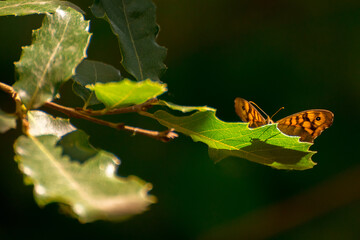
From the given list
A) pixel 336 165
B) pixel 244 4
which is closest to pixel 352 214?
pixel 336 165

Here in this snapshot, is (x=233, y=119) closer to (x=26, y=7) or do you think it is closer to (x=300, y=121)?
(x=300, y=121)

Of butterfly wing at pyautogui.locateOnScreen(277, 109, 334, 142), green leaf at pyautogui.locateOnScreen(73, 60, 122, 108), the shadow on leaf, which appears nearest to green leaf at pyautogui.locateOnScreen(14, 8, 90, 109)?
green leaf at pyautogui.locateOnScreen(73, 60, 122, 108)

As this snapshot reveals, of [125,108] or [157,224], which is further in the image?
[157,224]

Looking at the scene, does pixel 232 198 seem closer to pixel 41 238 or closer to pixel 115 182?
pixel 41 238

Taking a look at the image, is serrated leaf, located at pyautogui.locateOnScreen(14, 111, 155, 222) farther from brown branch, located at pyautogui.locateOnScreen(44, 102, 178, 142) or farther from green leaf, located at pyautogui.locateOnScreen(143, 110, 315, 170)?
green leaf, located at pyautogui.locateOnScreen(143, 110, 315, 170)

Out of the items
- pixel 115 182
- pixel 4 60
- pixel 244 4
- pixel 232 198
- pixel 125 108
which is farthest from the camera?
pixel 244 4

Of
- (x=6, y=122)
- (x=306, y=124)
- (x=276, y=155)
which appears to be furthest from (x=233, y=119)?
(x=6, y=122)

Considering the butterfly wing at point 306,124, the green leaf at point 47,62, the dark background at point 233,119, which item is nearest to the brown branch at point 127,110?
the green leaf at point 47,62
